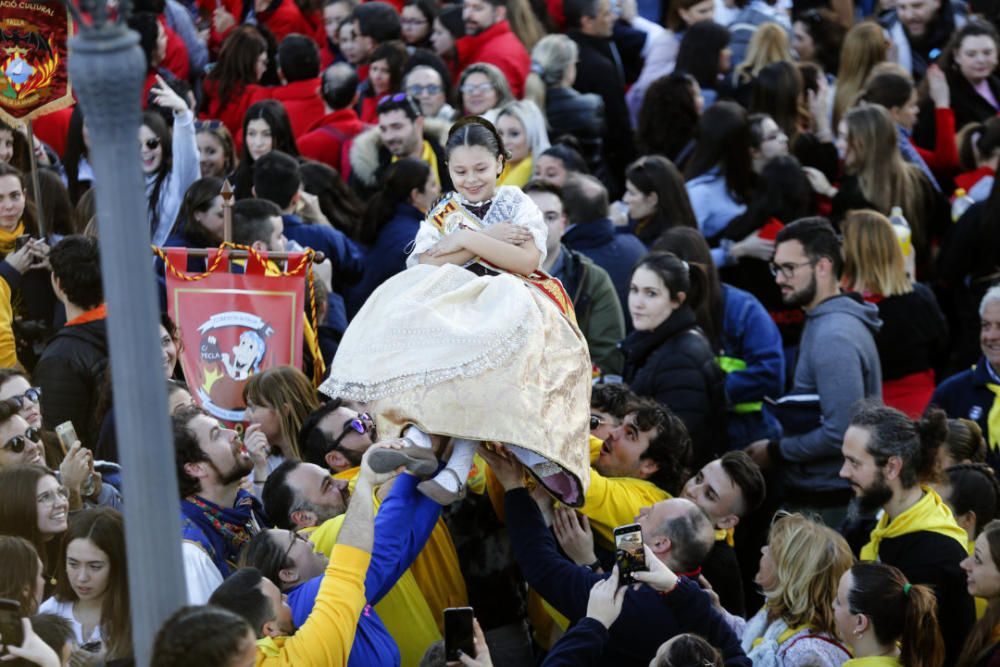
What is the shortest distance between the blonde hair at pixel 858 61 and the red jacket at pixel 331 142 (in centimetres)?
332

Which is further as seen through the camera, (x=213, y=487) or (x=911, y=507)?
(x=911, y=507)

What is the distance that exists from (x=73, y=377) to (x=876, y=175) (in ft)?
16.3

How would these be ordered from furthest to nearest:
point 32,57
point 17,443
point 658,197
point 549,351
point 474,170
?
1. point 658,197
2. point 32,57
3. point 17,443
4. point 474,170
5. point 549,351

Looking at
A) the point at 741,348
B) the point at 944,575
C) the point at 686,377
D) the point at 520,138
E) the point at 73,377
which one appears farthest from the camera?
the point at 520,138

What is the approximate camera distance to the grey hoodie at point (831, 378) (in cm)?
757

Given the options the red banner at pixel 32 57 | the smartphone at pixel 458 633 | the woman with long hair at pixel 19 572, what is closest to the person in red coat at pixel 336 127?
the red banner at pixel 32 57

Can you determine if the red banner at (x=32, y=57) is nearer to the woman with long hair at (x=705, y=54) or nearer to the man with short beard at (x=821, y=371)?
the man with short beard at (x=821, y=371)

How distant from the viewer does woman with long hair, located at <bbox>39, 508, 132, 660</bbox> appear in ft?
17.7

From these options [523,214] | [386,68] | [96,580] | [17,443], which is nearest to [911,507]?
[523,214]

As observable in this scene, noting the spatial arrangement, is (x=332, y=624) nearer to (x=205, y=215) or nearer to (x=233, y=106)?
(x=205, y=215)

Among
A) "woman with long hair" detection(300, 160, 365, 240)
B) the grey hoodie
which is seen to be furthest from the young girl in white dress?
"woman with long hair" detection(300, 160, 365, 240)

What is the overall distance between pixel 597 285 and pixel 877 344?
1439mm

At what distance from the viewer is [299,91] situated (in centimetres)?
1064

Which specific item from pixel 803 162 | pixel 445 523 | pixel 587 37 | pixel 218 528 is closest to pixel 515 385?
pixel 445 523
